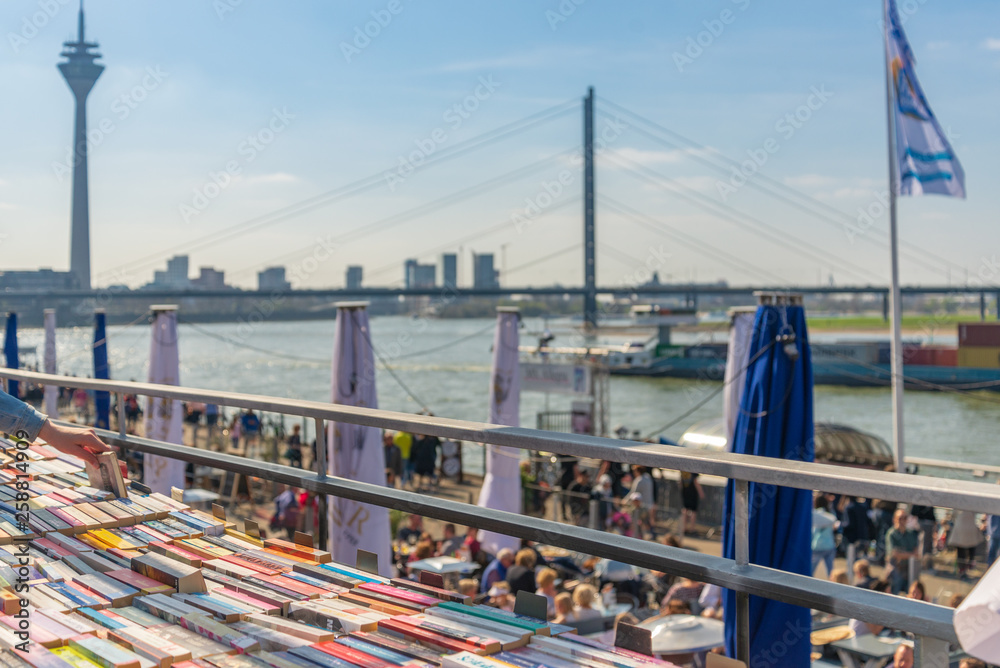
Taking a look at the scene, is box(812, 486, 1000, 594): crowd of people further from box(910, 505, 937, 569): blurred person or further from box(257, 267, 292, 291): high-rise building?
box(257, 267, 292, 291): high-rise building

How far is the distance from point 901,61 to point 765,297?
23.1ft

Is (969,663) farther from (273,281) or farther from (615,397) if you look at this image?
(615,397)

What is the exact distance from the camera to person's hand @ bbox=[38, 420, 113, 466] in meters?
2.10

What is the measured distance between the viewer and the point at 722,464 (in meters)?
1.40

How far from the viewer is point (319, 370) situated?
179 ft

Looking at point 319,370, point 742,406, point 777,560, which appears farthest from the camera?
point 319,370

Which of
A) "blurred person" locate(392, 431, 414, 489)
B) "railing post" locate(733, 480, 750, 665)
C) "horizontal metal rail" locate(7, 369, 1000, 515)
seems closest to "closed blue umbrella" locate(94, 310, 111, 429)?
"blurred person" locate(392, 431, 414, 489)

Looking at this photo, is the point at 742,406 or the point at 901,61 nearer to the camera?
the point at 742,406

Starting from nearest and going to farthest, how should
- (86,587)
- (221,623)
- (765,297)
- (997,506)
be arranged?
1. (997,506)
2. (221,623)
3. (86,587)
4. (765,297)

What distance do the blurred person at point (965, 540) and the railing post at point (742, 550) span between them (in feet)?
22.4

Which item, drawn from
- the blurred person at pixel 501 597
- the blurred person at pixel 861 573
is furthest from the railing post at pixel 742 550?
the blurred person at pixel 861 573

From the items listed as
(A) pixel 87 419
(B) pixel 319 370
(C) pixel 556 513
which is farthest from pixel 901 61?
(B) pixel 319 370

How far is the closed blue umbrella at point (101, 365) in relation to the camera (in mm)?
9227

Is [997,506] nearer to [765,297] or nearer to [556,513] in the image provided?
[765,297]
